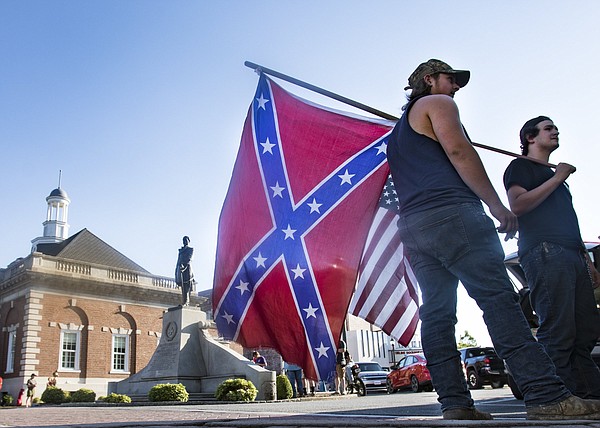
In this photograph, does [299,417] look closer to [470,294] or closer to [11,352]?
[470,294]

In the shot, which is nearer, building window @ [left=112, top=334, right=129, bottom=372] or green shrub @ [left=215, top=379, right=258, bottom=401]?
green shrub @ [left=215, top=379, right=258, bottom=401]

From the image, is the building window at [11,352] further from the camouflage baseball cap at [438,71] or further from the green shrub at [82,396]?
the camouflage baseball cap at [438,71]

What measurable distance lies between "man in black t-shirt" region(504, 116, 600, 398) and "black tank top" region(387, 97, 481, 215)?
88 cm

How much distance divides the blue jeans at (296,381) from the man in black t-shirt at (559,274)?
16434 mm

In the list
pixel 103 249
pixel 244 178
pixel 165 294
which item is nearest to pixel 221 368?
pixel 244 178

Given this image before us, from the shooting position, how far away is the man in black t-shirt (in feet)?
12.2

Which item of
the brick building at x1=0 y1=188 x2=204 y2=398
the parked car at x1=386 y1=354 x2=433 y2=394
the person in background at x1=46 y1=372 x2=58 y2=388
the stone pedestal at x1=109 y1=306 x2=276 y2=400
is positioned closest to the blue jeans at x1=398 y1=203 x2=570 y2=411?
the stone pedestal at x1=109 y1=306 x2=276 y2=400

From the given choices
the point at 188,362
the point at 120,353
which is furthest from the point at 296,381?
the point at 120,353

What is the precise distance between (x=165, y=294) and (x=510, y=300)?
37784 millimetres

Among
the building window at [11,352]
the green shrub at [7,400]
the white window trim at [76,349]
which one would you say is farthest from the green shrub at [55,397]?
the building window at [11,352]

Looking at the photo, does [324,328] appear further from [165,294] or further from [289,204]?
[165,294]

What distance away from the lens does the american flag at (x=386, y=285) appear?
5.84 meters

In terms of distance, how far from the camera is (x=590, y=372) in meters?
3.72

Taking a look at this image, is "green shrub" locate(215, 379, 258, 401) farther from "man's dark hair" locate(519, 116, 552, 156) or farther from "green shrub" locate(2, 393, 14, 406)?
"green shrub" locate(2, 393, 14, 406)
